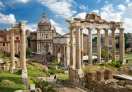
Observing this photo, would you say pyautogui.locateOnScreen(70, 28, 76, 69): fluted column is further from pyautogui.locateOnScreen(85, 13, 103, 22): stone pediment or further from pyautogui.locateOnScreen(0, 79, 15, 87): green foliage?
pyautogui.locateOnScreen(0, 79, 15, 87): green foliage

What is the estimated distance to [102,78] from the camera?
A: 106ft

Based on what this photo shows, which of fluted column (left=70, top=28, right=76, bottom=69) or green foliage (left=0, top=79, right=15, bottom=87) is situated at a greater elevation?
fluted column (left=70, top=28, right=76, bottom=69)

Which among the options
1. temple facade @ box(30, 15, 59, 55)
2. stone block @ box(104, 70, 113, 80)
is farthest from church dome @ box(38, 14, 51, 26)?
stone block @ box(104, 70, 113, 80)

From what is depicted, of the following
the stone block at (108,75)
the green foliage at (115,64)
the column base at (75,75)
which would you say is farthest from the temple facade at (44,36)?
the stone block at (108,75)

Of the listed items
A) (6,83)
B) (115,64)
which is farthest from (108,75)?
(6,83)

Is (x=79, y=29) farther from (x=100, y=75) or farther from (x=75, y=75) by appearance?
(x=100, y=75)

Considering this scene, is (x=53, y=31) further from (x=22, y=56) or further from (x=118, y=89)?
(x=118, y=89)

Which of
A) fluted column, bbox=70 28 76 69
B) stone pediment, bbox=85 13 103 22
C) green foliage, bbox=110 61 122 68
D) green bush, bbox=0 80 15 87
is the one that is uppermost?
stone pediment, bbox=85 13 103 22

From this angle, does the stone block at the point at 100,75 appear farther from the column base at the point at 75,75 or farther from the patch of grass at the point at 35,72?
the patch of grass at the point at 35,72

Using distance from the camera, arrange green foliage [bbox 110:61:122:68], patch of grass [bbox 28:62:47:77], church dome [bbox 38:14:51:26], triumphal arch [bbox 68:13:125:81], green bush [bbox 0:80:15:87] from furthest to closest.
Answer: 1. church dome [bbox 38:14:51:26]
2. green foliage [bbox 110:61:122:68]
3. patch of grass [bbox 28:62:47:77]
4. triumphal arch [bbox 68:13:125:81]
5. green bush [bbox 0:80:15:87]

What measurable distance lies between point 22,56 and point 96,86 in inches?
395

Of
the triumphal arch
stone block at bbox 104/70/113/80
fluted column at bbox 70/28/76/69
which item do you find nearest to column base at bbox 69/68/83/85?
the triumphal arch

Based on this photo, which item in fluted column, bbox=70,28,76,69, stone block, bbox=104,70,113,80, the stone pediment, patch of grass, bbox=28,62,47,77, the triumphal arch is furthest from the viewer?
the stone pediment

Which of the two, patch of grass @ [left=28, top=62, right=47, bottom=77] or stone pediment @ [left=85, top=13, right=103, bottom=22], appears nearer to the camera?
patch of grass @ [left=28, top=62, right=47, bottom=77]
